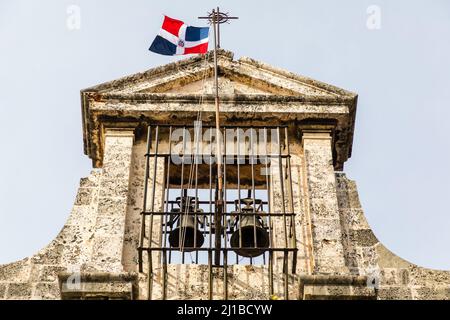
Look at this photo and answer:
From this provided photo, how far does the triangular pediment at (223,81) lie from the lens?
10914mm

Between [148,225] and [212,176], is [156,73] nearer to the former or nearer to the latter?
[212,176]

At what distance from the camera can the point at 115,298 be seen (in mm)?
8812

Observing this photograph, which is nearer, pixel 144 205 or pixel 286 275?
pixel 286 275

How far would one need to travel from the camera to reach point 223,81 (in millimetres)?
11250

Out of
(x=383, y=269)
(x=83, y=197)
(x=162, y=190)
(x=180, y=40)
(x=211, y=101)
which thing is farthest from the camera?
(x=180, y=40)

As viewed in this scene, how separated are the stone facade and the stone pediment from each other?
0.03 feet

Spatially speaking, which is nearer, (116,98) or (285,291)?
(285,291)

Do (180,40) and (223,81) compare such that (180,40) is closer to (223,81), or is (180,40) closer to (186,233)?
(223,81)

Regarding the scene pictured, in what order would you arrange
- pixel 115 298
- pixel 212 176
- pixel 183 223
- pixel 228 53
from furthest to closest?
pixel 228 53 < pixel 212 176 < pixel 183 223 < pixel 115 298

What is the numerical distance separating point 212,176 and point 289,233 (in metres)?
1.19

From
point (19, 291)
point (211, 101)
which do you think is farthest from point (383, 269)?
point (19, 291)

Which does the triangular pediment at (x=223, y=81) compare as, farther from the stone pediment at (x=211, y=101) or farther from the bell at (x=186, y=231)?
the bell at (x=186, y=231)

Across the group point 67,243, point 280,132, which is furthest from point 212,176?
point 67,243

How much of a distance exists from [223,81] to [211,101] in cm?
60
